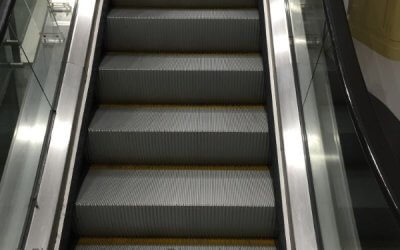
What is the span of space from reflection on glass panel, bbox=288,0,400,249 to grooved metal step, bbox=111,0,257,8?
0.84 m

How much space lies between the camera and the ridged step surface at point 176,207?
2.85m

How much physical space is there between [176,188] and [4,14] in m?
1.37

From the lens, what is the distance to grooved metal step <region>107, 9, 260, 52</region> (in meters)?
3.54

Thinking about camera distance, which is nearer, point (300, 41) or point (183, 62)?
point (300, 41)

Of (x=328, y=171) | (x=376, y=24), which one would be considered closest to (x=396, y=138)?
(x=376, y=24)

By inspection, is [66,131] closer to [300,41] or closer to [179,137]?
[179,137]

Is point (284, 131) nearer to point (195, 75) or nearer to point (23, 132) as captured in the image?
point (195, 75)

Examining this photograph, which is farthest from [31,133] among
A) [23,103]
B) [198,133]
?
[198,133]

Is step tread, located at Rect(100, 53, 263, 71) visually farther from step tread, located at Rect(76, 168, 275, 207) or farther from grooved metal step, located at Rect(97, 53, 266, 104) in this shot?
step tread, located at Rect(76, 168, 275, 207)

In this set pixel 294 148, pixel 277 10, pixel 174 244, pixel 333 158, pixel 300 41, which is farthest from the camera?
pixel 277 10

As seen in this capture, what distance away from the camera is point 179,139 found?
3.12m

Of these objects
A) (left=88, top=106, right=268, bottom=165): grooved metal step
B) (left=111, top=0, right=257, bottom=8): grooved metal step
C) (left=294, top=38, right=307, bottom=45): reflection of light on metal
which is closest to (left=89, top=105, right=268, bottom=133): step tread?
(left=88, top=106, right=268, bottom=165): grooved metal step

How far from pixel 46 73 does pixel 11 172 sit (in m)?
0.75

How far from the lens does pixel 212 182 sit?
9.86 ft
